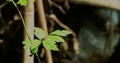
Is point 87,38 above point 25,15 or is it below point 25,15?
below

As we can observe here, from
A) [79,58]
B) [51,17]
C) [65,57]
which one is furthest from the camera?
[79,58]

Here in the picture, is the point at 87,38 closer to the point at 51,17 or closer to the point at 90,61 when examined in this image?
the point at 90,61

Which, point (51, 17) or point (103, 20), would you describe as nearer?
point (51, 17)

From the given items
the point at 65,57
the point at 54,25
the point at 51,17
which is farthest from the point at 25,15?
the point at 65,57

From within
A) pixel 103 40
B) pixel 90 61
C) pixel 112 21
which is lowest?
pixel 90 61

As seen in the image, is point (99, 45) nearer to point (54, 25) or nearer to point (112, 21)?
point (112, 21)

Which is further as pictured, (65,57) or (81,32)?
(81,32)

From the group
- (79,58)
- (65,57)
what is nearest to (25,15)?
(65,57)

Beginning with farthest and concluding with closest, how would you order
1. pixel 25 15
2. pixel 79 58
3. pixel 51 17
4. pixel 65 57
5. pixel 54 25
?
pixel 79 58 → pixel 65 57 → pixel 54 25 → pixel 51 17 → pixel 25 15

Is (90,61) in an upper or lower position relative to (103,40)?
lower
